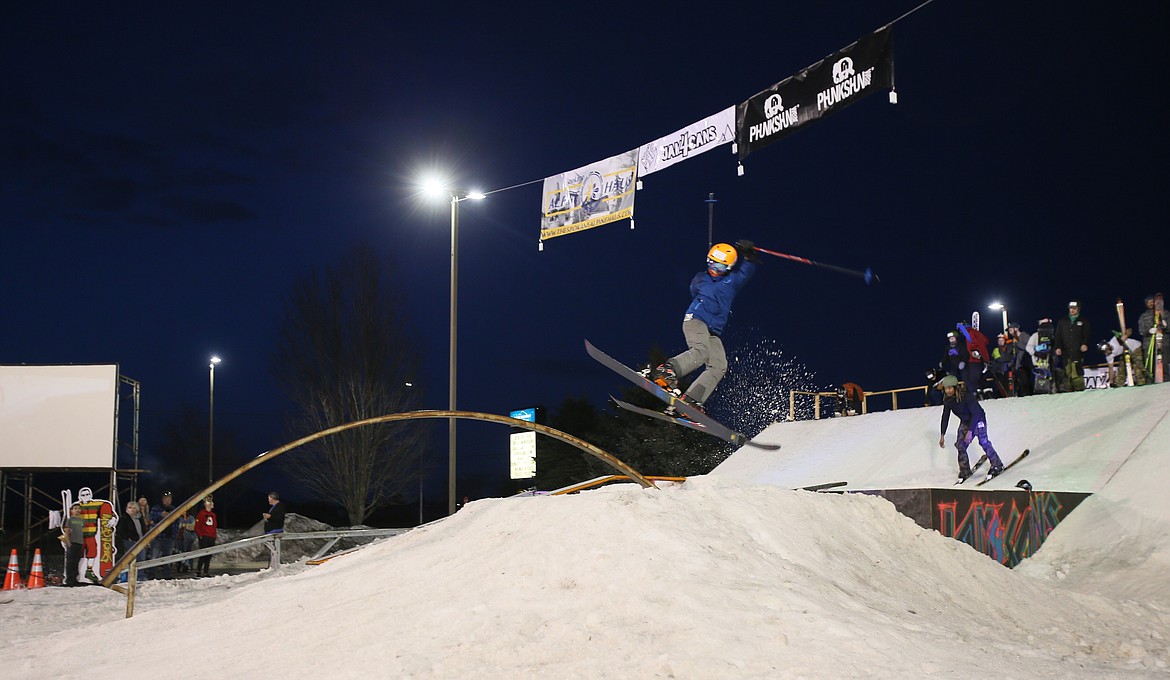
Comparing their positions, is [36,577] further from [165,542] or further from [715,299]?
[715,299]

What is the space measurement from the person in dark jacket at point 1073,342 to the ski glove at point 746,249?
7008 millimetres

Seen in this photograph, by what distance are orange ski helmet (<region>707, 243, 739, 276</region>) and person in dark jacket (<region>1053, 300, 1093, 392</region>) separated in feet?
24.3

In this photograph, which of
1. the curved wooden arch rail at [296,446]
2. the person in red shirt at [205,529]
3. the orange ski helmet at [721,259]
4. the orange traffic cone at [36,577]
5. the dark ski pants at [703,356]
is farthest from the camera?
the person in red shirt at [205,529]

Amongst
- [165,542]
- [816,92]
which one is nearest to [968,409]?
[816,92]

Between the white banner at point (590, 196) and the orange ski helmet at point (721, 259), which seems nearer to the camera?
the orange ski helmet at point (721, 259)

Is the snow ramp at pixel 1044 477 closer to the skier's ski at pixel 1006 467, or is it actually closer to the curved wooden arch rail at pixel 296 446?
the skier's ski at pixel 1006 467

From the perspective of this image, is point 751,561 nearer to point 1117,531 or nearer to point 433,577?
point 433,577

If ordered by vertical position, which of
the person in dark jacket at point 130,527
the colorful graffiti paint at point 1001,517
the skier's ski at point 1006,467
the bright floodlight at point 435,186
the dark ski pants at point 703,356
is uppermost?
the bright floodlight at point 435,186

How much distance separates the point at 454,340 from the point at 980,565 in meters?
11.8

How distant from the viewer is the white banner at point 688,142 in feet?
46.3

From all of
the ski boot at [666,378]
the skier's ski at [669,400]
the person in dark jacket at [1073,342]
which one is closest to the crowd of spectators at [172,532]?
the skier's ski at [669,400]

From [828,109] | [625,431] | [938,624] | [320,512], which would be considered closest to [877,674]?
[938,624]

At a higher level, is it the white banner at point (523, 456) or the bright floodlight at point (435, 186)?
the bright floodlight at point (435, 186)

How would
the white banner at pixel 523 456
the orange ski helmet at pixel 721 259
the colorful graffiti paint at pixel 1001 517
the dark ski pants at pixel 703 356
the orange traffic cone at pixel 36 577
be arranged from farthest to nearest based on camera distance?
the white banner at pixel 523 456
the orange traffic cone at pixel 36 577
the dark ski pants at pixel 703 356
the orange ski helmet at pixel 721 259
the colorful graffiti paint at pixel 1001 517
